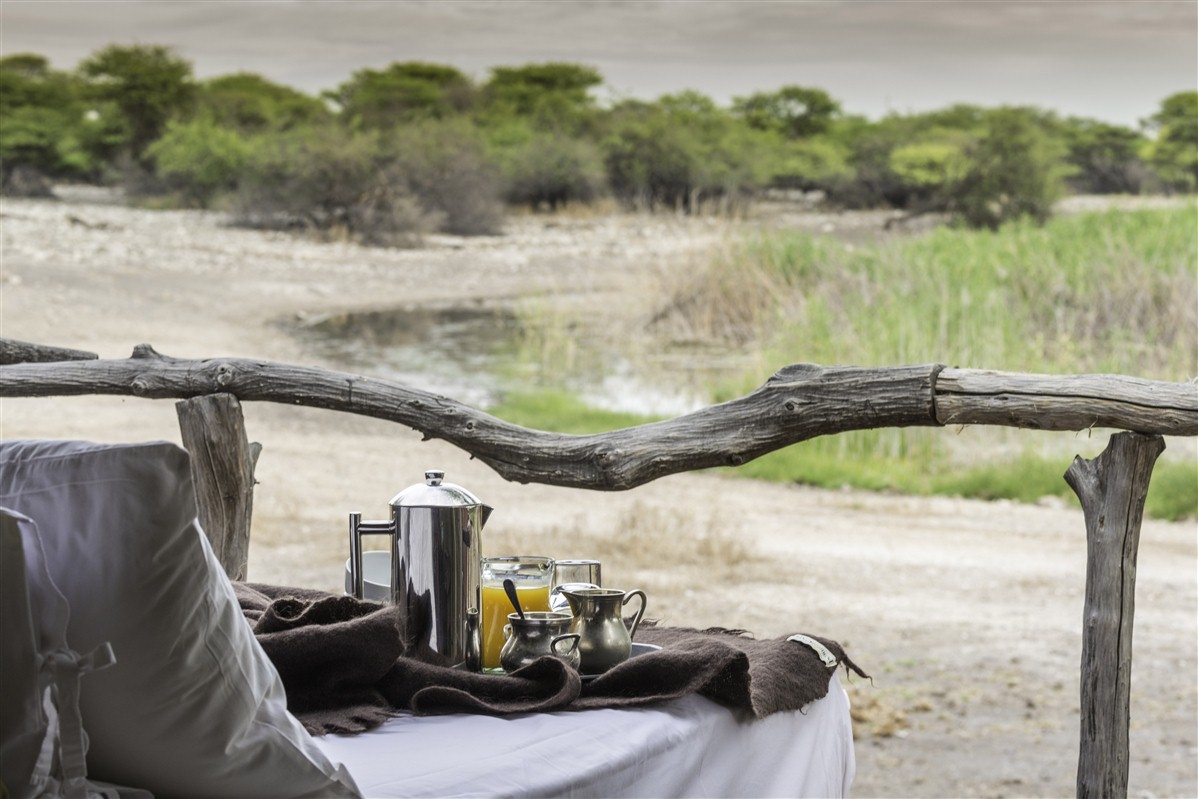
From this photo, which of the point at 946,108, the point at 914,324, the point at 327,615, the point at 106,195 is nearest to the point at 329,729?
the point at 327,615

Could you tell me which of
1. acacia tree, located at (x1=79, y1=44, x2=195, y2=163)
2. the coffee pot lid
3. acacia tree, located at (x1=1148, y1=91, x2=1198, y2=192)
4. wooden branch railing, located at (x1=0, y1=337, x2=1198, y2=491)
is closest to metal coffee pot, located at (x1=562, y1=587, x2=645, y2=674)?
the coffee pot lid

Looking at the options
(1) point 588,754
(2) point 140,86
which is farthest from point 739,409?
(2) point 140,86

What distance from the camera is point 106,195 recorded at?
19422 mm

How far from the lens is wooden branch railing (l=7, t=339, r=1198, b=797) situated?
1.66m

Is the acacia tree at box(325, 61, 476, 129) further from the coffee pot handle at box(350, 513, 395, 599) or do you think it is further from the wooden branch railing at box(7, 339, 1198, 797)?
the coffee pot handle at box(350, 513, 395, 599)

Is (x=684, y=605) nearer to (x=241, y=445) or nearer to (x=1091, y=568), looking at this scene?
(x=241, y=445)

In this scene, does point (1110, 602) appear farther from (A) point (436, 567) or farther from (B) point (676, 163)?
(B) point (676, 163)

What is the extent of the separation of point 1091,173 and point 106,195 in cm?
1739

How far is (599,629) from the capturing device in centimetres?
133

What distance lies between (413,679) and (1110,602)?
0.89 meters

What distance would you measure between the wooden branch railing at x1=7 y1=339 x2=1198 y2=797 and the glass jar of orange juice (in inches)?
18.4

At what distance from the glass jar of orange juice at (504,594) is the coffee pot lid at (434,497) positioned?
109 millimetres

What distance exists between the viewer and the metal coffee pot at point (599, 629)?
52.2 inches

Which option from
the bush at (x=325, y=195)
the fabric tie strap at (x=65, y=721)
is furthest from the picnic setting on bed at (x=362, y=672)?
the bush at (x=325, y=195)
